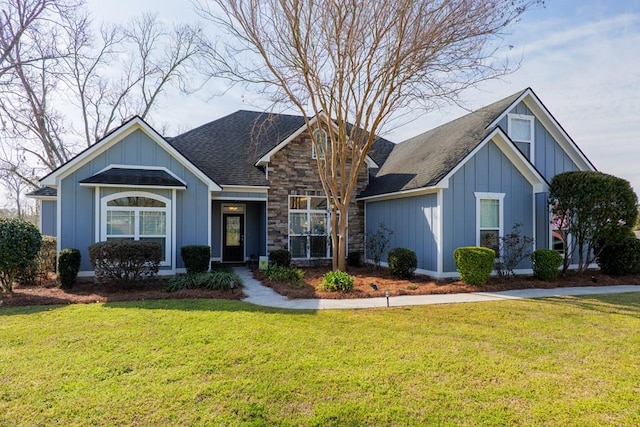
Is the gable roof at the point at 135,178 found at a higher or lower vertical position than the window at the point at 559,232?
higher

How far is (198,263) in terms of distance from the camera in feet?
34.2

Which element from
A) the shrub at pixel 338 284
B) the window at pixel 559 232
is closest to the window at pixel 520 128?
the window at pixel 559 232

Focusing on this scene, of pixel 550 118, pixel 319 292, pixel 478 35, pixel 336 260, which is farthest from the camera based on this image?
pixel 550 118

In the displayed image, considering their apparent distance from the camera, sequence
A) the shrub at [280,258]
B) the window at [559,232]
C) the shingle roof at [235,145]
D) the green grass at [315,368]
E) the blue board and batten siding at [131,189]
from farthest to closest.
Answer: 1. the shingle roof at [235,145]
2. the shrub at [280,258]
3. the window at [559,232]
4. the blue board and batten siding at [131,189]
5. the green grass at [315,368]

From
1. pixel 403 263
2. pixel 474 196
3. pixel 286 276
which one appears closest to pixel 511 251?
pixel 474 196

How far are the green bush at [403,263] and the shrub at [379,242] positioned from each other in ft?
6.49

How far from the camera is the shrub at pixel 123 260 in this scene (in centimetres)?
885

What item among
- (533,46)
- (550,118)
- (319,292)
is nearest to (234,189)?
(319,292)

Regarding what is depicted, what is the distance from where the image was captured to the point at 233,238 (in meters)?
15.4

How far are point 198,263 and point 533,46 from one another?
11061 millimetres

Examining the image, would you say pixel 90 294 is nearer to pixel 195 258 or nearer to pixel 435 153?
pixel 195 258

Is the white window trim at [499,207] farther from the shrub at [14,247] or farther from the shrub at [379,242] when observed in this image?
the shrub at [14,247]

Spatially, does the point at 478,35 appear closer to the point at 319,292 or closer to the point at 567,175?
the point at 567,175

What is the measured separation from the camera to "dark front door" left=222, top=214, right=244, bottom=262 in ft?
50.2
